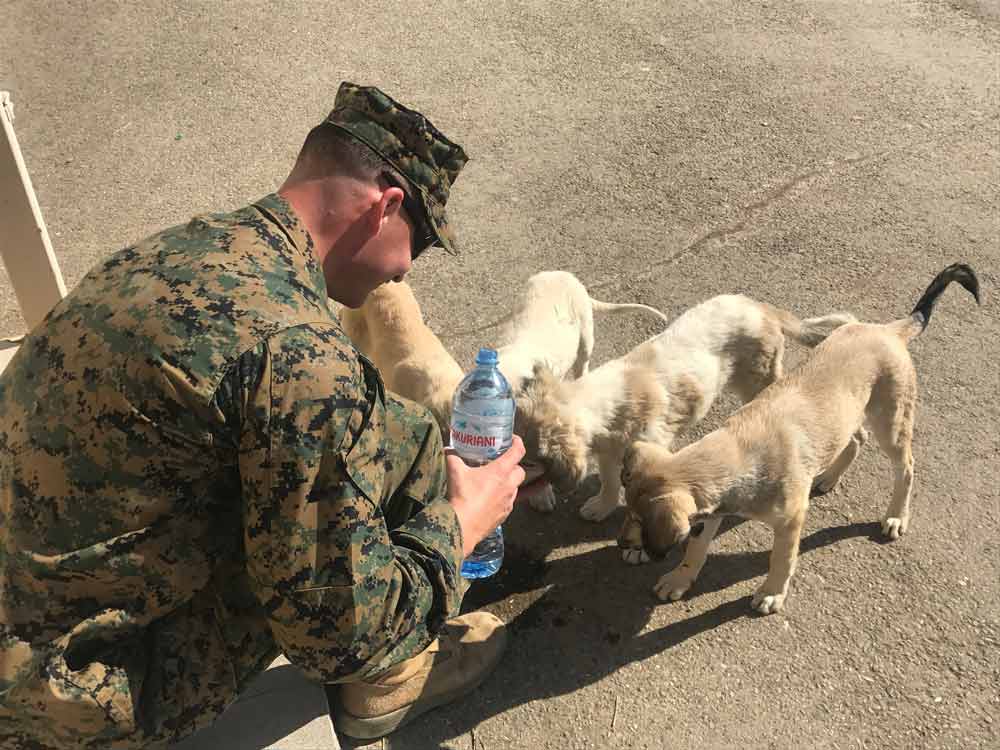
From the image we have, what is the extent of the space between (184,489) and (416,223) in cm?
95

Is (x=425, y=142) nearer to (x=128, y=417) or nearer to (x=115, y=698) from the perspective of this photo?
(x=128, y=417)

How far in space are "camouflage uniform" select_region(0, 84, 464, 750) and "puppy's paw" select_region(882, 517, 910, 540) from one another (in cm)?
297

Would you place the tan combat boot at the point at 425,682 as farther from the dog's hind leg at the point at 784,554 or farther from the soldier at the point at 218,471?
the dog's hind leg at the point at 784,554

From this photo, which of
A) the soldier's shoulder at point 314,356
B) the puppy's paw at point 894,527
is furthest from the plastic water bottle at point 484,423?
the puppy's paw at point 894,527

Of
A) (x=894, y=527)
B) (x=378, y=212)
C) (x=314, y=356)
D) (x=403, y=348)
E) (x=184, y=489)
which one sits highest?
(x=378, y=212)

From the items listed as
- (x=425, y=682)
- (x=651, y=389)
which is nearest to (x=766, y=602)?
(x=651, y=389)

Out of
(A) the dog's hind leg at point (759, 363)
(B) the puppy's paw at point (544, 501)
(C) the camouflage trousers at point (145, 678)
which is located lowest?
(B) the puppy's paw at point (544, 501)

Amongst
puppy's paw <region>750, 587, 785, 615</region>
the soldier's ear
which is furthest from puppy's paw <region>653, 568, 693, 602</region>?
the soldier's ear

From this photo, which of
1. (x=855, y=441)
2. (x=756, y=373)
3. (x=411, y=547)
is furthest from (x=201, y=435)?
(x=855, y=441)

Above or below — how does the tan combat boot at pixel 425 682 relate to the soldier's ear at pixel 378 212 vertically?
below

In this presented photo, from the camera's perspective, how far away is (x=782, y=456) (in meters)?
3.71

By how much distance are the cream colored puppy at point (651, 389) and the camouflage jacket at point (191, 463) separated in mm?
1740

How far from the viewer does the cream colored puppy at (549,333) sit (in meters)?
4.21

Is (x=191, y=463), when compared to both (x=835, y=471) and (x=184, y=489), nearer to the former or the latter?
(x=184, y=489)
